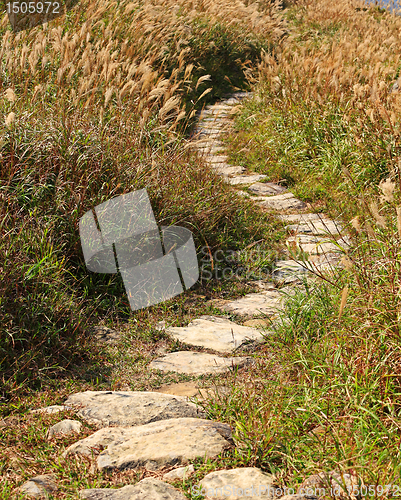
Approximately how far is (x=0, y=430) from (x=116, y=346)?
3.06 ft

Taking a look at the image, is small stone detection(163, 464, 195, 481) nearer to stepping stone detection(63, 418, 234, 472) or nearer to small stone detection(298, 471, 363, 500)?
stepping stone detection(63, 418, 234, 472)

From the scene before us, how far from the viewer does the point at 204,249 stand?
3.93 m

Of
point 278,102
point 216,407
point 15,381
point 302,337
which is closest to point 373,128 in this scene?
point 278,102

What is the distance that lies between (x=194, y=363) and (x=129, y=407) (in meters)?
0.59

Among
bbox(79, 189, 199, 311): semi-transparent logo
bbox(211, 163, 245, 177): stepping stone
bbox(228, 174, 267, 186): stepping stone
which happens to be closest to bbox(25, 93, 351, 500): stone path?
bbox(79, 189, 199, 311): semi-transparent logo

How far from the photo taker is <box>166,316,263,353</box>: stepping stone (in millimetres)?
2842

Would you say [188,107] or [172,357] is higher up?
[188,107]

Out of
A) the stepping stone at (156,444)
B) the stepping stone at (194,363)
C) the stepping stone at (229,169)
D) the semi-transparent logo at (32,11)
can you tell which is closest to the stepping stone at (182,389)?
the stepping stone at (194,363)

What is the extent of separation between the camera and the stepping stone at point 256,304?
10.6 ft

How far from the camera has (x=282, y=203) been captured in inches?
199

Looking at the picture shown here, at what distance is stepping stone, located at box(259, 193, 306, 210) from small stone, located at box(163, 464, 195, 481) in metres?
3.61

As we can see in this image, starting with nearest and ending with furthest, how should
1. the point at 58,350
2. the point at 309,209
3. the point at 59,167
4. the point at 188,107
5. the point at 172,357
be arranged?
the point at 58,350, the point at 172,357, the point at 59,167, the point at 309,209, the point at 188,107

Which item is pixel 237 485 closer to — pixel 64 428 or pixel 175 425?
pixel 175 425

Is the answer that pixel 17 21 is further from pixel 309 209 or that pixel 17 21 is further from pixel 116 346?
pixel 116 346
